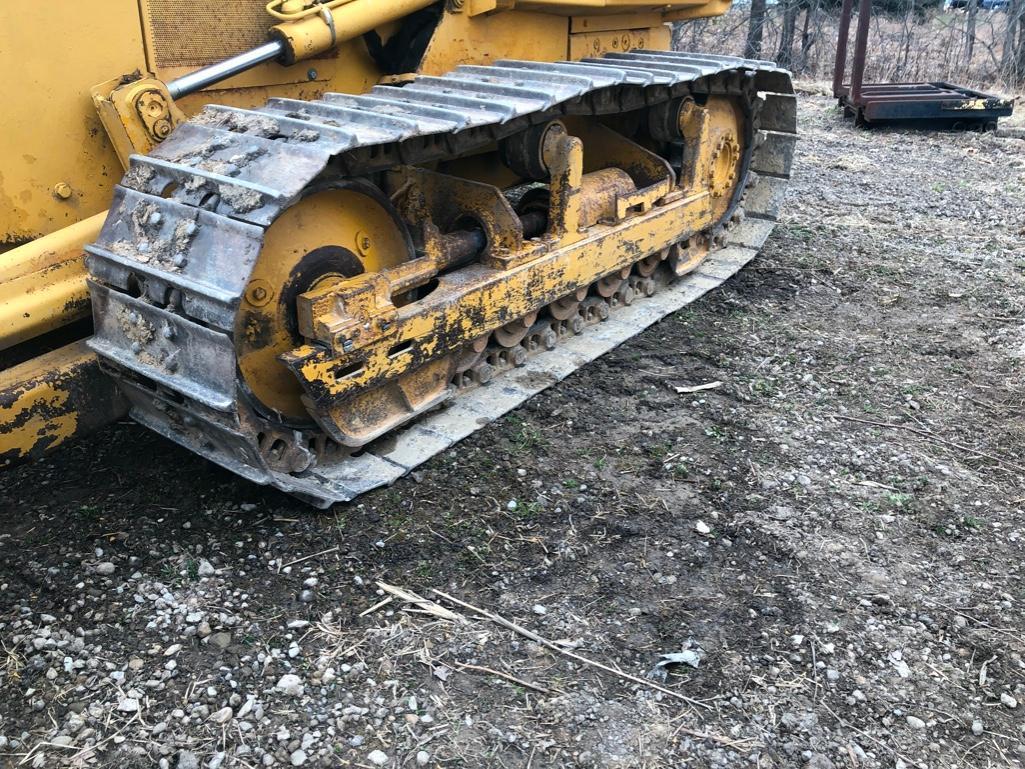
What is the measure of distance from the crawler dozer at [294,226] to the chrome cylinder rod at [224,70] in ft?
0.04

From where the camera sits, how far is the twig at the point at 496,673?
9.16 ft

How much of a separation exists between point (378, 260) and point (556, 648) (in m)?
1.77

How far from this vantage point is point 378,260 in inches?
155

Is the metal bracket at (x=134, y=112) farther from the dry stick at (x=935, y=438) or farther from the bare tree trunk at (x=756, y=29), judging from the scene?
the bare tree trunk at (x=756, y=29)

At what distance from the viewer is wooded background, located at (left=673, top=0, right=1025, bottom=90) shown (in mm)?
15281

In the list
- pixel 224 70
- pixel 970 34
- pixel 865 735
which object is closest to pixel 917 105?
pixel 970 34

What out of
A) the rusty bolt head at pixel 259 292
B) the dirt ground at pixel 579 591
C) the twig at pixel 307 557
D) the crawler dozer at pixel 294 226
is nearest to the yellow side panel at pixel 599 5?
the crawler dozer at pixel 294 226

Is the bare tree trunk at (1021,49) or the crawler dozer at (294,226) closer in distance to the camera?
the crawler dozer at (294,226)

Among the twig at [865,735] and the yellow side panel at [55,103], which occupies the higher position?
the yellow side panel at [55,103]

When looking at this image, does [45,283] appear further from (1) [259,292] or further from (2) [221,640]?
(2) [221,640]

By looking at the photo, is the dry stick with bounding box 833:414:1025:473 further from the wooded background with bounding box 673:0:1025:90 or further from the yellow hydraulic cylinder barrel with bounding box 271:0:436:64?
the wooded background with bounding box 673:0:1025:90

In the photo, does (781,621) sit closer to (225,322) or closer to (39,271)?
(225,322)

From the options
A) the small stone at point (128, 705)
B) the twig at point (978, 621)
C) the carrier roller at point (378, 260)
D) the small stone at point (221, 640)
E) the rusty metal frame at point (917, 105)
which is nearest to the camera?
the small stone at point (128, 705)

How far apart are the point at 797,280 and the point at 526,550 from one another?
3.50 m
